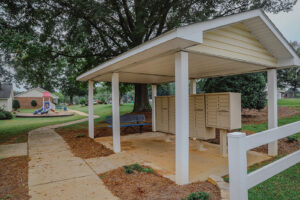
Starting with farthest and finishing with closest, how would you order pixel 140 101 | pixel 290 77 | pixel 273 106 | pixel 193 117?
pixel 290 77 → pixel 140 101 → pixel 193 117 → pixel 273 106

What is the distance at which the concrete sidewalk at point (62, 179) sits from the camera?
10.1 ft

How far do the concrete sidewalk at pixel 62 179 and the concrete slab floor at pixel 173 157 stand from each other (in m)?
1.36

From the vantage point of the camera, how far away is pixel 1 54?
9.62 metres

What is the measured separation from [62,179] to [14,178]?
1013 millimetres

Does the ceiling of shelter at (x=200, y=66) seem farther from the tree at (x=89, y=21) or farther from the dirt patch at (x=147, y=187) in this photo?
the tree at (x=89, y=21)

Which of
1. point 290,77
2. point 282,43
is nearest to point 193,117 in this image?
point 282,43

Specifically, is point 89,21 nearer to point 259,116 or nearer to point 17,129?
point 17,129

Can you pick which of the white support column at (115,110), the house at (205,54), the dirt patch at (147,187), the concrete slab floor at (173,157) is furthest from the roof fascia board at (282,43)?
the white support column at (115,110)

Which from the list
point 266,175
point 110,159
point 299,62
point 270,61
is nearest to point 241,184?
point 266,175

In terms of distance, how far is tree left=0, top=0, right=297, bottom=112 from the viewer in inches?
349

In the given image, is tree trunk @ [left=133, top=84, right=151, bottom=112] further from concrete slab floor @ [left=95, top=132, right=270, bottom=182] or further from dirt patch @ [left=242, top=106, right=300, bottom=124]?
dirt patch @ [left=242, top=106, right=300, bottom=124]

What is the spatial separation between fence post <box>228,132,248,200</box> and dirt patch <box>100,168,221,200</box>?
84 cm

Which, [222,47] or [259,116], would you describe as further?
[259,116]

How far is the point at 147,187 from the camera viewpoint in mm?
3297
